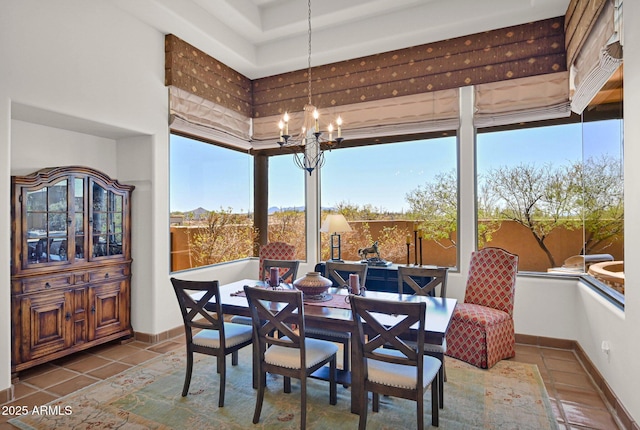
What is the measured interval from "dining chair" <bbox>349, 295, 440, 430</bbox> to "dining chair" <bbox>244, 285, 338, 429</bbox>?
33 centimetres

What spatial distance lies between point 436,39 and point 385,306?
11.3 feet

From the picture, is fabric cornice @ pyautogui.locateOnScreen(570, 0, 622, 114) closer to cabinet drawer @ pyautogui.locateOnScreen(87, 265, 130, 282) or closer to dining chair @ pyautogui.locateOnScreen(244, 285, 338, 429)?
dining chair @ pyautogui.locateOnScreen(244, 285, 338, 429)

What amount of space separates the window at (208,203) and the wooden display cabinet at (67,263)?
641mm

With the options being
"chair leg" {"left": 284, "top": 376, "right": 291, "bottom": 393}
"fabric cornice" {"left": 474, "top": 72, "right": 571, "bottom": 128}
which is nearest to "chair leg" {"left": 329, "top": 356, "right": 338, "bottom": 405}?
"chair leg" {"left": 284, "top": 376, "right": 291, "bottom": 393}

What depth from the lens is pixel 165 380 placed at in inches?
122

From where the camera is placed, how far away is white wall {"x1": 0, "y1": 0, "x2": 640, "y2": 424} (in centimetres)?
247

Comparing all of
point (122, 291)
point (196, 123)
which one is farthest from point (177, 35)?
point (122, 291)

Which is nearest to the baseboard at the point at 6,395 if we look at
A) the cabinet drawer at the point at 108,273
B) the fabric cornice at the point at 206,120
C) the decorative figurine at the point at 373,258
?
the cabinet drawer at the point at 108,273

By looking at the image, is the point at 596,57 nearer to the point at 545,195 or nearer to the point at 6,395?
the point at 545,195

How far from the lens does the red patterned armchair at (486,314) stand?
3.32 metres

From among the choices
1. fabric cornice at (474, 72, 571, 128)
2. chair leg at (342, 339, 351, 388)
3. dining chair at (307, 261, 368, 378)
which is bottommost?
chair leg at (342, 339, 351, 388)

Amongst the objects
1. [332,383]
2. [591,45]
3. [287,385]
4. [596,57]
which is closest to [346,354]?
[332,383]

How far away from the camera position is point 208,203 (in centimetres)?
497

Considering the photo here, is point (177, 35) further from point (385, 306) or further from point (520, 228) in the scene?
point (520, 228)
